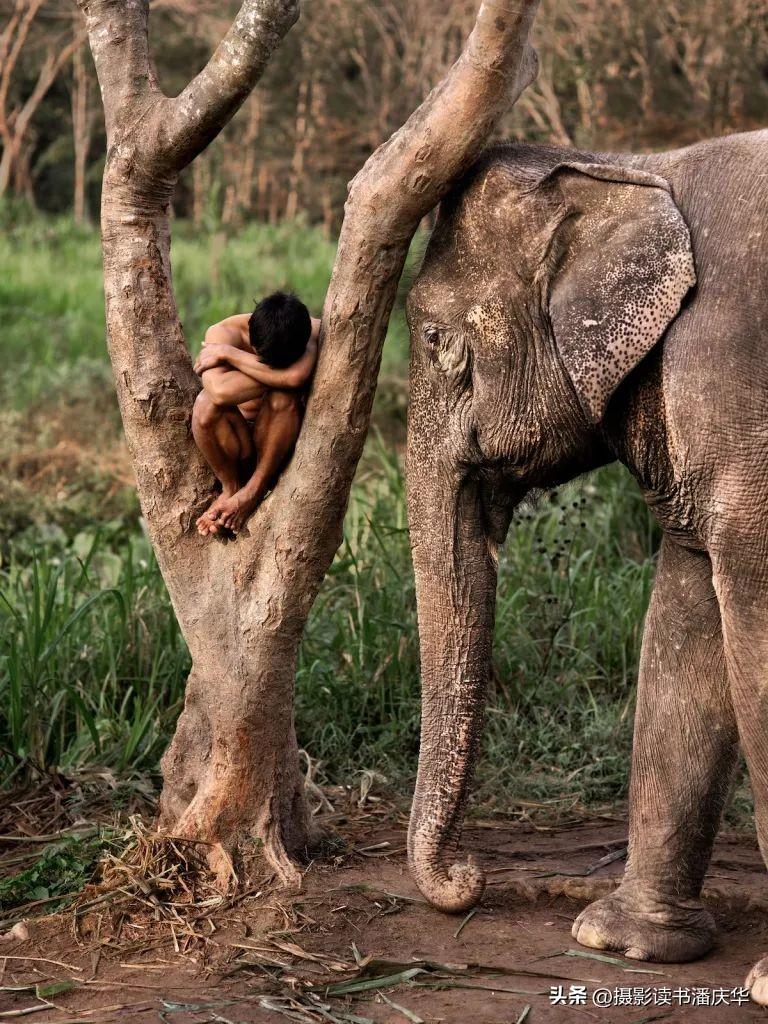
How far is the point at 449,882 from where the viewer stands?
3.39 m

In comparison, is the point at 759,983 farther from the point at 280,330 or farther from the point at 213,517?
the point at 280,330

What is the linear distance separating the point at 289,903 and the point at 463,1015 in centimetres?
67

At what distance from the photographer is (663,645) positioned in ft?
12.1

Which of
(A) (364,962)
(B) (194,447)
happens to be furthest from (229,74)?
(A) (364,962)

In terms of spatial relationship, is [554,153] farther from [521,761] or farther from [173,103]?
[521,761]

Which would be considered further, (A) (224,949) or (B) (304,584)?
(B) (304,584)

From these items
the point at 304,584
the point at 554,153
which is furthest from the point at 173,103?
the point at 304,584

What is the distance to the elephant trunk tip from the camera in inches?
133

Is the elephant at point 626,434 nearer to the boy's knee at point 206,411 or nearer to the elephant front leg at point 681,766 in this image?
the elephant front leg at point 681,766

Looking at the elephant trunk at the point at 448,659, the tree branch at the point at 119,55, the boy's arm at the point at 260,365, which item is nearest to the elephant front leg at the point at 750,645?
the elephant trunk at the point at 448,659

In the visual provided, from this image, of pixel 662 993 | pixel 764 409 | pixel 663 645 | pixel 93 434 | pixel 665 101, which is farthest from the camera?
pixel 665 101

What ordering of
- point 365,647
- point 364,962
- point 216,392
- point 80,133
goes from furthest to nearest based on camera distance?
1. point 80,133
2. point 365,647
3. point 216,392
4. point 364,962

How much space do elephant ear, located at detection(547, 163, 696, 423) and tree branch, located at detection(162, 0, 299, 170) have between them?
0.79 m

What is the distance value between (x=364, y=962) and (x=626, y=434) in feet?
4.53
